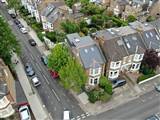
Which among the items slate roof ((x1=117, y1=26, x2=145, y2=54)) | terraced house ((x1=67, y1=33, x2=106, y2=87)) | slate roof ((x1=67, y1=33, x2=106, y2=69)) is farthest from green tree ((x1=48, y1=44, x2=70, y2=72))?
slate roof ((x1=117, y1=26, x2=145, y2=54))

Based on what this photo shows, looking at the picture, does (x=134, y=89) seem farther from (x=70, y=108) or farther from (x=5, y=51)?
(x=5, y=51)

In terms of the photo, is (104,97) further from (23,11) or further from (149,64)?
(23,11)

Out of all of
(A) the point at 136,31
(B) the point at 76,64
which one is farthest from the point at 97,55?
(A) the point at 136,31

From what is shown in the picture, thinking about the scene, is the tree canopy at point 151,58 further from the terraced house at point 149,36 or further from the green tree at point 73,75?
the green tree at point 73,75

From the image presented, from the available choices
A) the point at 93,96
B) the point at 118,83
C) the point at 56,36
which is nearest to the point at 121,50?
the point at 118,83

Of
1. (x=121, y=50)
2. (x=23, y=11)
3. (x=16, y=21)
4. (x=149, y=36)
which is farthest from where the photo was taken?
(x=23, y=11)

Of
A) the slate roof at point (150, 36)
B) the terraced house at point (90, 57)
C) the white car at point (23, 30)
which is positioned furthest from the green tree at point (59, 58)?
the white car at point (23, 30)
